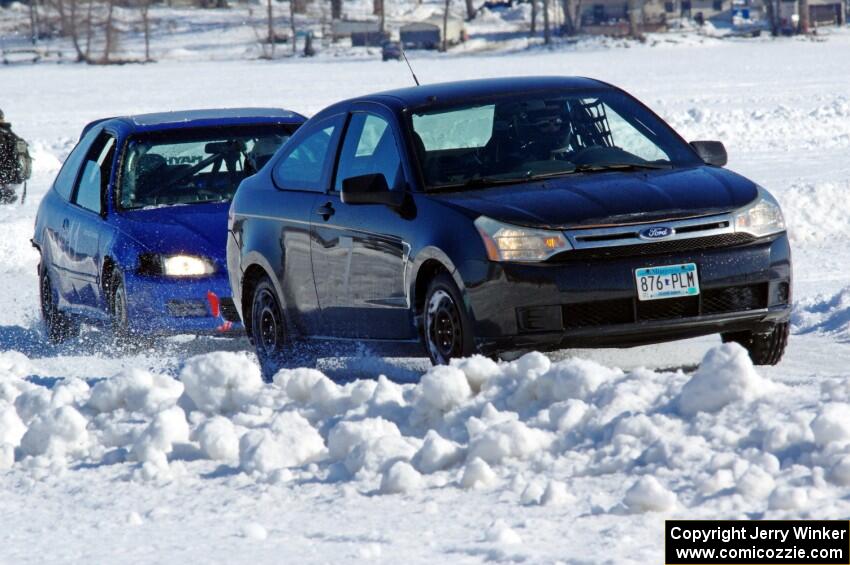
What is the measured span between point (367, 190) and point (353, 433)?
1.92 meters

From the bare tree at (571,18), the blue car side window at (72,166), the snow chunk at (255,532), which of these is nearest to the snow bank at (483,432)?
the snow chunk at (255,532)

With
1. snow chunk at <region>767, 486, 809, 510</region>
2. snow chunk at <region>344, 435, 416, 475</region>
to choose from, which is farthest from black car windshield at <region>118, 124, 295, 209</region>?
snow chunk at <region>767, 486, 809, 510</region>

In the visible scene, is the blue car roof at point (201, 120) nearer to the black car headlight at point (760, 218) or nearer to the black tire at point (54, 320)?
the black tire at point (54, 320)

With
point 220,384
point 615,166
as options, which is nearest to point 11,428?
point 220,384

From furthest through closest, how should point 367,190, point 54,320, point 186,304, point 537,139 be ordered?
1. point 54,320
2. point 186,304
3. point 537,139
4. point 367,190

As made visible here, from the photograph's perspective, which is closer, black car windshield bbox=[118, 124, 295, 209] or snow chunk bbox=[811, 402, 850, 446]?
snow chunk bbox=[811, 402, 850, 446]

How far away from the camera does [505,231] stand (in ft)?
22.4

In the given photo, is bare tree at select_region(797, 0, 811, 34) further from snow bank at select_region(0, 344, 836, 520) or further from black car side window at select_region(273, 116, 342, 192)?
snow bank at select_region(0, 344, 836, 520)

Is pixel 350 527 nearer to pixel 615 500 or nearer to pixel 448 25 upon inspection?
pixel 615 500

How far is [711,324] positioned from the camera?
22.9ft

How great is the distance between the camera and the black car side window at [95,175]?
10602 millimetres

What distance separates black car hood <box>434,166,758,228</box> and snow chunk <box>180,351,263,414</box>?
118 centimetres

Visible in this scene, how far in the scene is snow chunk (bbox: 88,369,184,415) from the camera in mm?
6984

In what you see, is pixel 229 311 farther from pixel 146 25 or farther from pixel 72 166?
pixel 146 25
